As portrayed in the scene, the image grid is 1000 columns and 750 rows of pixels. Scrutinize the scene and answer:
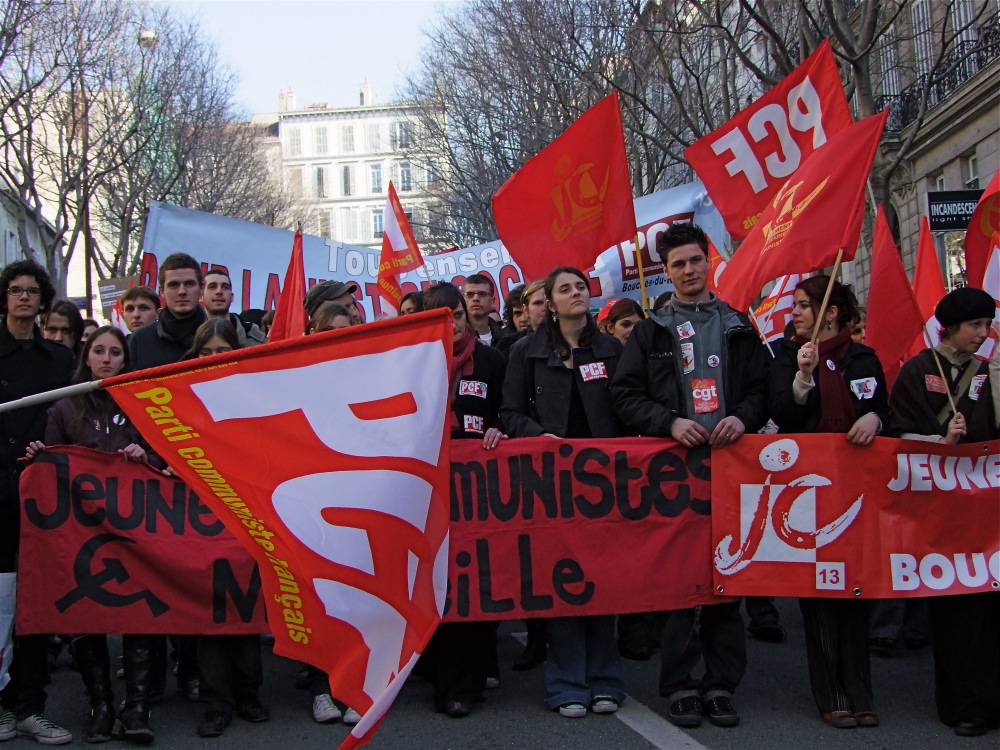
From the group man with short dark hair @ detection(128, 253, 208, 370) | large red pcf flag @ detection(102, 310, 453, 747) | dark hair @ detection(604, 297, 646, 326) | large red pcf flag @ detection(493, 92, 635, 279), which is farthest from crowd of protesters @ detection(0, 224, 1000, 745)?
large red pcf flag @ detection(493, 92, 635, 279)

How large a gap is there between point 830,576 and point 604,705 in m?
1.17

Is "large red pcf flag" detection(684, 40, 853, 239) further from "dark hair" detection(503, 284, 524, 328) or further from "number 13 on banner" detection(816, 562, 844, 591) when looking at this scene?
"number 13 on banner" detection(816, 562, 844, 591)

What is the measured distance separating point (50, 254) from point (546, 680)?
20.3 meters

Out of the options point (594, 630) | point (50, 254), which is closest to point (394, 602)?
point (594, 630)

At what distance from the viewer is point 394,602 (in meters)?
3.48

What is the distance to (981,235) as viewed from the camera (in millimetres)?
6711

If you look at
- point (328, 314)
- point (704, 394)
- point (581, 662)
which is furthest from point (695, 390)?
point (328, 314)

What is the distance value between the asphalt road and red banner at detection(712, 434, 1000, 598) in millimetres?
584

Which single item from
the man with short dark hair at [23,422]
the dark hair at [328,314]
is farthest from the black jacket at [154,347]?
the dark hair at [328,314]

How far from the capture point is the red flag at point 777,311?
8391mm

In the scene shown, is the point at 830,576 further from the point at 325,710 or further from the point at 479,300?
the point at 479,300

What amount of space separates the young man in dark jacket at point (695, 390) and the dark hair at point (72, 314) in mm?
3365

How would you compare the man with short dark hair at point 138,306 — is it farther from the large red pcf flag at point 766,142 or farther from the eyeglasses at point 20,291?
the large red pcf flag at point 766,142

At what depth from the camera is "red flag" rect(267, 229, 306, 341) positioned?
8117 mm
